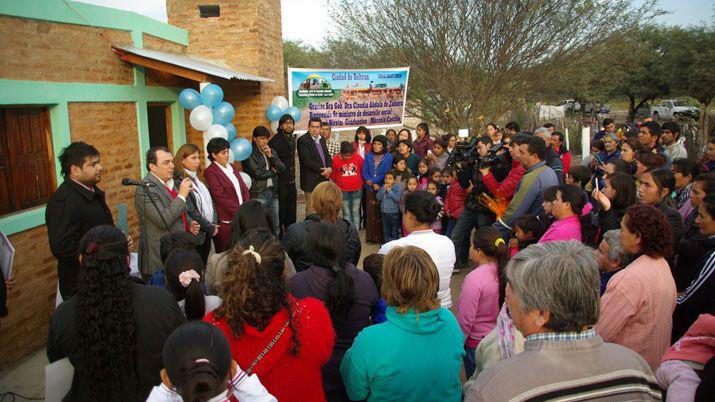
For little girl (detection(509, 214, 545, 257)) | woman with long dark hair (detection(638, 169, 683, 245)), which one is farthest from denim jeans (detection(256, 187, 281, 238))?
woman with long dark hair (detection(638, 169, 683, 245))

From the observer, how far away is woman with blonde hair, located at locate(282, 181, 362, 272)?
3623mm

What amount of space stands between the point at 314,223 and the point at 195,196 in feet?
6.31

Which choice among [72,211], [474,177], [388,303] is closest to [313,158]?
[474,177]

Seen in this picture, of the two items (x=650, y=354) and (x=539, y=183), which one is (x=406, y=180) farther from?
(x=650, y=354)

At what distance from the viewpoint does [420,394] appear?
224 centimetres

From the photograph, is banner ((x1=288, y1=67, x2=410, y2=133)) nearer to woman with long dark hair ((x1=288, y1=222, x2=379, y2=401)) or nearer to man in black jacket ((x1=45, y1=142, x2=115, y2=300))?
man in black jacket ((x1=45, y1=142, x2=115, y2=300))

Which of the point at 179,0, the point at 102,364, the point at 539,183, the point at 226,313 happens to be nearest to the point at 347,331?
the point at 226,313

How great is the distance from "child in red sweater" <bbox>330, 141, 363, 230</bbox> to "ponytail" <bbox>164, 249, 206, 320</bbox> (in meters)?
4.86

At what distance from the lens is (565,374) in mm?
1552

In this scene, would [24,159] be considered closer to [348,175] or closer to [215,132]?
[215,132]

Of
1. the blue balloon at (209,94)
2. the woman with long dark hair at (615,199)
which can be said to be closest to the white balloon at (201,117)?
the blue balloon at (209,94)

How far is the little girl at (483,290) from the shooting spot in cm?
319

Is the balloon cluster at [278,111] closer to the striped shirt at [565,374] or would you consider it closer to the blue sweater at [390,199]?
the blue sweater at [390,199]

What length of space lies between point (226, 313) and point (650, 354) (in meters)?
2.18
